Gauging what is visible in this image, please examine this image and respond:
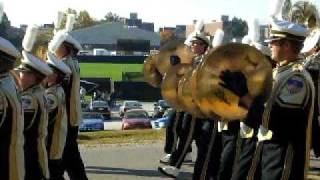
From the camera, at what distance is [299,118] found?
4.93 metres

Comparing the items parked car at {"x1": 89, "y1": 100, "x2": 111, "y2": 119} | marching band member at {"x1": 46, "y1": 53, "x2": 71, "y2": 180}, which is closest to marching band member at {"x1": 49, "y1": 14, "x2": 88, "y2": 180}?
marching band member at {"x1": 46, "y1": 53, "x2": 71, "y2": 180}

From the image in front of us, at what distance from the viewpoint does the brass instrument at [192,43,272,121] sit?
484cm

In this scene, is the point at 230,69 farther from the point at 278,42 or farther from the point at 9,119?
the point at 9,119

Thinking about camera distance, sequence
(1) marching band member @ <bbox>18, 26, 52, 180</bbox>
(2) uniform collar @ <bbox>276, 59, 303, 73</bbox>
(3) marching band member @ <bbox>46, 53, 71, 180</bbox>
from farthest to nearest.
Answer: (3) marching band member @ <bbox>46, 53, 71, 180</bbox>, (1) marching band member @ <bbox>18, 26, 52, 180</bbox>, (2) uniform collar @ <bbox>276, 59, 303, 73</bbox>

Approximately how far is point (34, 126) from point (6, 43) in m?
1.30

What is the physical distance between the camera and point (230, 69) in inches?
192

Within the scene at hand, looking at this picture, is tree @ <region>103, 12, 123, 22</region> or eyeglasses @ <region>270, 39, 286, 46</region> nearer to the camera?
eyeglasses @ <region>270, 39, 286, 46</region>

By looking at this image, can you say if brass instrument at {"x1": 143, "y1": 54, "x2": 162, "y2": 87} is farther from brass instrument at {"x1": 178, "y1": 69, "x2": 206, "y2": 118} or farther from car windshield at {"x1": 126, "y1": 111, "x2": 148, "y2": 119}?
car windshield at {"x1": 126, "y1": 111, "x2": 148, "y2": 119}

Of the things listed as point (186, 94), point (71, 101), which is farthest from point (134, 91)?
point (186, 94)

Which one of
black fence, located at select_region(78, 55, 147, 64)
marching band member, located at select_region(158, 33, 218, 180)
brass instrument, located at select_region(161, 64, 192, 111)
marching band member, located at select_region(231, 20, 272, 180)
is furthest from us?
black fence, located at select_region(78, 55, 147, 64)

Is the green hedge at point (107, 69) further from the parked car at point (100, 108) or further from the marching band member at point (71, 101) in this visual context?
the marching band member at point (71, 101)

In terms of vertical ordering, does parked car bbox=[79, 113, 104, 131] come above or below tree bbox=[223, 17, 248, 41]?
below

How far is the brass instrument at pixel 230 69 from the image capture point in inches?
190

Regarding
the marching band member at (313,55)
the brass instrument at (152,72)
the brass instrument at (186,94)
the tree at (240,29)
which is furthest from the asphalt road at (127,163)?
the brass instrument at (186,94)
